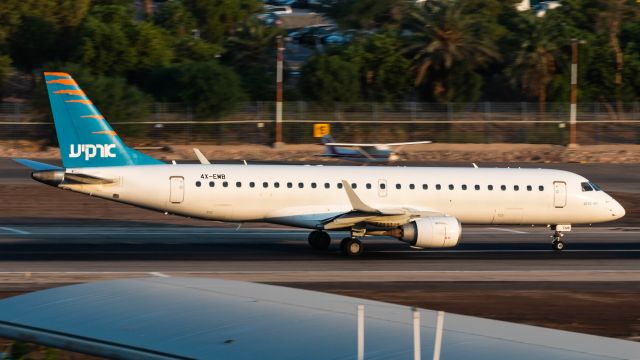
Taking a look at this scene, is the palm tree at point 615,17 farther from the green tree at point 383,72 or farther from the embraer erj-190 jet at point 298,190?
the embraer erj-190 jet at point 298,190

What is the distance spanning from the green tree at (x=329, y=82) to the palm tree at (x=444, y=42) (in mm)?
6250

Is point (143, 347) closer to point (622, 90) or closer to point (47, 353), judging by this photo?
point (47, 353)

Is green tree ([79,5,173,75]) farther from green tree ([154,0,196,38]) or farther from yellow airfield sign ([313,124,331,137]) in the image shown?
yellow airfield sign ([313,124,331,137])

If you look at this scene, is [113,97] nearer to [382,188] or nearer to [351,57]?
[351,57]

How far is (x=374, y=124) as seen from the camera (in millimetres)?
71188

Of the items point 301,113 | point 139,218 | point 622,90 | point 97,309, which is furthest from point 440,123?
point 97,309

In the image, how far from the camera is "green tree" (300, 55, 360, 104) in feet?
249

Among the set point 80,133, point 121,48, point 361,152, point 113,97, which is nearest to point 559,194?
point 80,133

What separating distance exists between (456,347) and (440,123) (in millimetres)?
62797

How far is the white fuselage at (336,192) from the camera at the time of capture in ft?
103

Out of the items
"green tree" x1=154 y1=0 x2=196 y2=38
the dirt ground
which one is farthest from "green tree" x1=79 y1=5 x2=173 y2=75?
the dirt ground

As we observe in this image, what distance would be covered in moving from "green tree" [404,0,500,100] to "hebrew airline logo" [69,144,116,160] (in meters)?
50.5

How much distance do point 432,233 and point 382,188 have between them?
10.3 feet

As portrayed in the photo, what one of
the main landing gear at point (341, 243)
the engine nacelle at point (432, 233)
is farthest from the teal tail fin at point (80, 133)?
the engine nacelle at point (432, 233)
